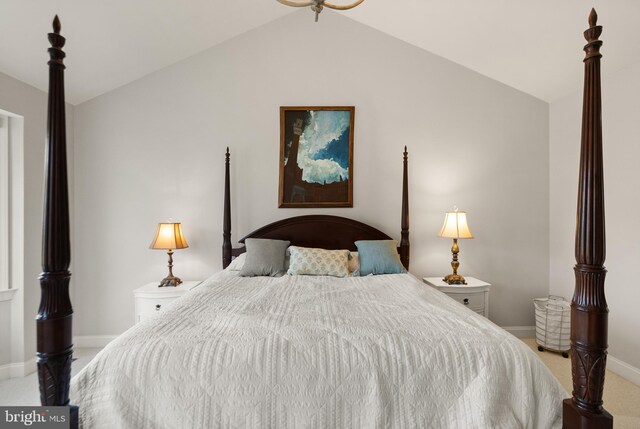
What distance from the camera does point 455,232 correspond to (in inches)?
118

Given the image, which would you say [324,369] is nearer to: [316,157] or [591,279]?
[591,279]

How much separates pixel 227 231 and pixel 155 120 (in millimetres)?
1403

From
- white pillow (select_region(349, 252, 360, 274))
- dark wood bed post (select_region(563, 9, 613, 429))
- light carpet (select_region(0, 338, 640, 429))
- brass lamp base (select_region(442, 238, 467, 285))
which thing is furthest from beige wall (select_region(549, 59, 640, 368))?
white pillow (select_region(349, 252, 360, 274))

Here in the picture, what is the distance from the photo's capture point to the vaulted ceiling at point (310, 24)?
2.26 metres

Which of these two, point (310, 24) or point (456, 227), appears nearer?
point (456, 227)

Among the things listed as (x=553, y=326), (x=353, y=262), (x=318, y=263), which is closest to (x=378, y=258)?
(x=353, y=262)

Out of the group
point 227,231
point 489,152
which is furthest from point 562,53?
point 227,231

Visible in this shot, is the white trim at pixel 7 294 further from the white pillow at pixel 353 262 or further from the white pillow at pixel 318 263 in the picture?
the white pillow at pixel 353 262

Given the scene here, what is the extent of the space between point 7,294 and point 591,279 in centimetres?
384

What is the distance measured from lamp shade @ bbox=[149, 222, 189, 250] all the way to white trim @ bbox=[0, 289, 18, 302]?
108 centimetres

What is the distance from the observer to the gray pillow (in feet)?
9.05

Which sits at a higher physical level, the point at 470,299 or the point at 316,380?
the point at 316,380

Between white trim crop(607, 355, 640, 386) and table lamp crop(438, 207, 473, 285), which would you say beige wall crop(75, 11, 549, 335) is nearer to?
table lamp crop(438, 207, 473, 285)

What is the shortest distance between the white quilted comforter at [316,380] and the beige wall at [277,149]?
6.87ft
